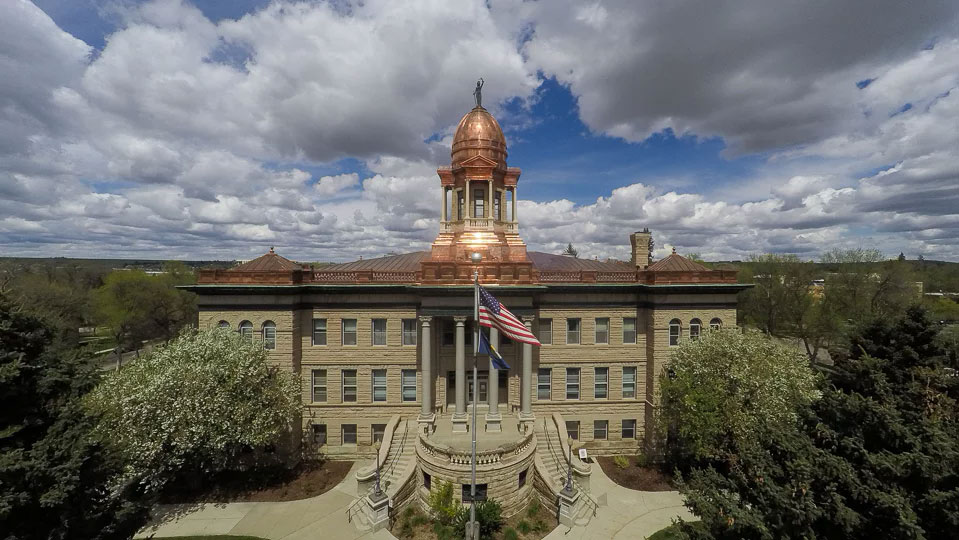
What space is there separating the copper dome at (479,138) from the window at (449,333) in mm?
12310

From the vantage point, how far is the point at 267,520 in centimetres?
1683

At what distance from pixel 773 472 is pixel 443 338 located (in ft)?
55.6

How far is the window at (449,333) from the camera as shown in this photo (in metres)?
23.2

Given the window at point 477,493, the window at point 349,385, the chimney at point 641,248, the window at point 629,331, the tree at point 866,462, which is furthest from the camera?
the chimney at point 641,248

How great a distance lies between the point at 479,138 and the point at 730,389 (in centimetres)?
2202

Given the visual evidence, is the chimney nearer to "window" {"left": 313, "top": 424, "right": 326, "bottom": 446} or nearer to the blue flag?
the blue flag

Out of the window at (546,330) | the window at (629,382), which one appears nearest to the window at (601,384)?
the window at (629,382)

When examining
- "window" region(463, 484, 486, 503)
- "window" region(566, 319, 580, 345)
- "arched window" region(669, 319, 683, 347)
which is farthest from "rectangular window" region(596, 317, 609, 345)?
"window" region(463, 484, 486, 503)

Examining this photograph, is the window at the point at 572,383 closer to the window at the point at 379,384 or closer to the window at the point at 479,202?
the window at the point at 379,384

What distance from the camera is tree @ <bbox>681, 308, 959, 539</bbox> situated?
8242mm

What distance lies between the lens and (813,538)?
864 centimetres

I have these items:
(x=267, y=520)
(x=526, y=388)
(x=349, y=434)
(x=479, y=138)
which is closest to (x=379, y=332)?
(x=349, y=434)

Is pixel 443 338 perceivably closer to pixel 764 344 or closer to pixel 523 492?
pixel 523 492

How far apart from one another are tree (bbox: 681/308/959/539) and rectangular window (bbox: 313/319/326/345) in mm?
20571
